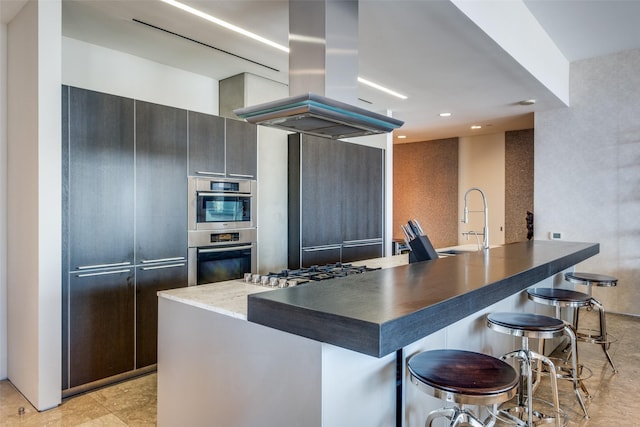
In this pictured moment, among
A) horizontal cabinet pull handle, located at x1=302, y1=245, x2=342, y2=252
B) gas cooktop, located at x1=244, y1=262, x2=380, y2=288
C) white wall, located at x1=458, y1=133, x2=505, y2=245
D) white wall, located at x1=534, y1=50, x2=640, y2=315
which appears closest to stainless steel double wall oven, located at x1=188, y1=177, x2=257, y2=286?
horizontal cabinet pull handle, located at x1=302, y1=245, x2=342, y2=252

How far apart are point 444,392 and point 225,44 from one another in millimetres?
3244

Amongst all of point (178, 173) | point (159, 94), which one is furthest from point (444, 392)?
point (159, 94)

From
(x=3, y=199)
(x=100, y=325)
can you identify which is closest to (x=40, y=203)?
(x=3, y=199)

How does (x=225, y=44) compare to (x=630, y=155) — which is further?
(x=630, y=155)

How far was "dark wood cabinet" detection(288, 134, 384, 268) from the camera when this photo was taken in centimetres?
454

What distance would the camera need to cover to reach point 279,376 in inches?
59.6

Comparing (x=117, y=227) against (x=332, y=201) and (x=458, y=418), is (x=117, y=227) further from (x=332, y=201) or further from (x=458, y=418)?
(x=458, y=418)

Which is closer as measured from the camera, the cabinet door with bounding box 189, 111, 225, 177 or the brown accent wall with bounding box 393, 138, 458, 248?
the cabinet door with bounding box 189, 111, 225, 177

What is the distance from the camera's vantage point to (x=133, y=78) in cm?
387

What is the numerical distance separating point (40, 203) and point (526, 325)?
297cm

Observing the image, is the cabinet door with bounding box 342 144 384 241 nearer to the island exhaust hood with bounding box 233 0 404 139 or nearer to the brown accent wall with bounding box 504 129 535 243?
the island exhaust hood with bounding box 233 0 404 139

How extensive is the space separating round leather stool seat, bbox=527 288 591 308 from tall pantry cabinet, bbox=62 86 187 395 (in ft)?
9.00

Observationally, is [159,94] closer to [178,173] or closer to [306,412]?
[178,173]

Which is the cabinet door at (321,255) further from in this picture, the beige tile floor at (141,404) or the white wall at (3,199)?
the white wall at (3,199)
